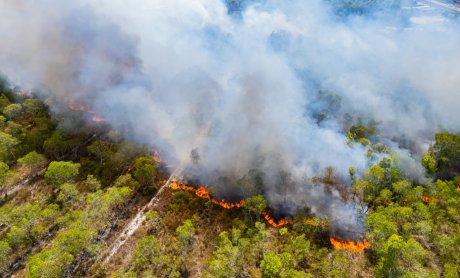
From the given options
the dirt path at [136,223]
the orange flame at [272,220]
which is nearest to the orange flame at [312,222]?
the orange flame at [272,220]

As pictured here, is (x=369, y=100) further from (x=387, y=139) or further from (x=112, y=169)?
(x=112, y=169)

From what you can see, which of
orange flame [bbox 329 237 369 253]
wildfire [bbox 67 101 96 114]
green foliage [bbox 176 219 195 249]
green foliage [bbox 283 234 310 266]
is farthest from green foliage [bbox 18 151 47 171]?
orange flame [bbox 329 237 369 253]

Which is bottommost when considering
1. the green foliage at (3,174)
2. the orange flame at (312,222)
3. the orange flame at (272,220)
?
the orange flame at (272,220)

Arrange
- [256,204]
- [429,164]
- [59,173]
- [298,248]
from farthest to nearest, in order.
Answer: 1. [429,164]
2. [59,173]
3. [256,204]
4. [298,248]

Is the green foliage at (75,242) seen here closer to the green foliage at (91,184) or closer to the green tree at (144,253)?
the green tree at (144,253)

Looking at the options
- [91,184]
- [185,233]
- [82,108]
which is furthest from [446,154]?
[82,108]

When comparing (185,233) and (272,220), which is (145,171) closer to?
(185,233)

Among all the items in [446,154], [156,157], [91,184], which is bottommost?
[156,157]
